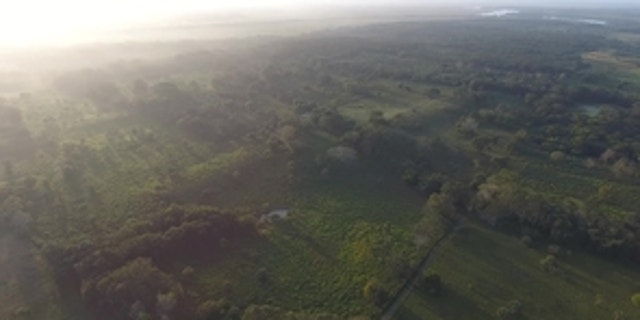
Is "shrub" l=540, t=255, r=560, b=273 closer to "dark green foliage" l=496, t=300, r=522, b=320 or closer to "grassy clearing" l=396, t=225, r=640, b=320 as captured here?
"grassy clearing" l=396, t=225, r=640, b=320

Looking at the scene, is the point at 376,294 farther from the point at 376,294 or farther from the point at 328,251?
the point at 328,251

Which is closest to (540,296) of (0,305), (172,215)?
(172,215)

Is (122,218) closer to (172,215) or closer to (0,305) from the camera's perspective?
(172,215)

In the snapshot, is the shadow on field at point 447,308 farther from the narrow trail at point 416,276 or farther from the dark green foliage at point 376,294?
the dark green foliage at point 376,294

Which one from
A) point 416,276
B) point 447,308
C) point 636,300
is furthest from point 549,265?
point 416,276

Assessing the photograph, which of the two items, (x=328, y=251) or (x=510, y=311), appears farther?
(x=328, y=251)
